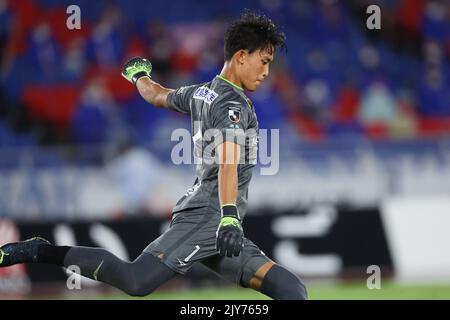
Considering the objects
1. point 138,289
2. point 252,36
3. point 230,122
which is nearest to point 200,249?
point 138,289

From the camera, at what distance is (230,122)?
19.8 ft

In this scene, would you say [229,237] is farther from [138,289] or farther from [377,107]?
[377,107]

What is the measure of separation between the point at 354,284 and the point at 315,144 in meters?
2.46

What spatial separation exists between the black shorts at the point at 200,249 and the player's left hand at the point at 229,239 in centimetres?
58

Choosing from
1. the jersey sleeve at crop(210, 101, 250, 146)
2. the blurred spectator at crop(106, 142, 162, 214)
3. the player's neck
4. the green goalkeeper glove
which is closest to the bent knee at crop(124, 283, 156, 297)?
the green goalkeeper glove

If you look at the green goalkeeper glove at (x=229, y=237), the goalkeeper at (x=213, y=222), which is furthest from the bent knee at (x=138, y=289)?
the green goalkeeper glove at (x=229, y=237)

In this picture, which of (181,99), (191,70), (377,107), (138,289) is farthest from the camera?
(191,70)

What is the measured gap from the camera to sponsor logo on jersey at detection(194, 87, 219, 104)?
631 cm

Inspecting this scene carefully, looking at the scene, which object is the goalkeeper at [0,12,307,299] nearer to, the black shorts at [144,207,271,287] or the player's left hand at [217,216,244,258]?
the black shorts at [144,207,271,287]

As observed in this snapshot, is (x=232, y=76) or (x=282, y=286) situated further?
(x=232, y=76)

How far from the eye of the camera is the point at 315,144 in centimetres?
1327

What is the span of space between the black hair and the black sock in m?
1.77

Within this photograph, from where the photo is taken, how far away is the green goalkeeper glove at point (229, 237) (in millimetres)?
5707

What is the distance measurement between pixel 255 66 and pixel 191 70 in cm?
1074
